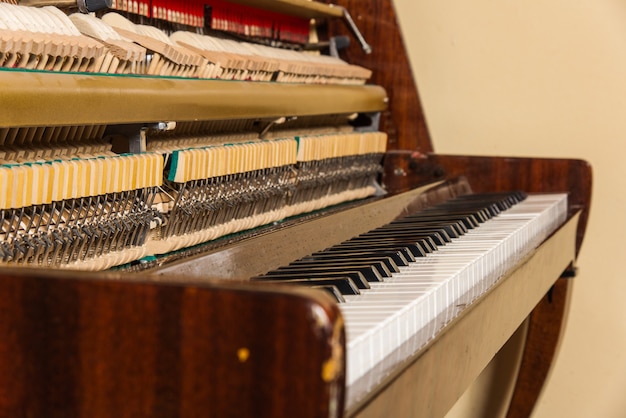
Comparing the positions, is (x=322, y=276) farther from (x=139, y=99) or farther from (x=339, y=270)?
(x=139, y=99)

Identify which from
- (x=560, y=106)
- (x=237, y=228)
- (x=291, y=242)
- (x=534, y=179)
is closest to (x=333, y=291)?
(x=291, y=242)

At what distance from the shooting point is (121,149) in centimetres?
191

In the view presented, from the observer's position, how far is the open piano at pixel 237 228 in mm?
976

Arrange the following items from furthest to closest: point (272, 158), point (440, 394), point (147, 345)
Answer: point (272, 158) → point (440, 394) → point (147, 345)

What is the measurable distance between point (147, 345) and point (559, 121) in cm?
291

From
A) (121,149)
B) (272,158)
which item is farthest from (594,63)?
(121,149)

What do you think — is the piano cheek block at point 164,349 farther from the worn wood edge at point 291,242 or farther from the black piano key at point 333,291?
the black piano key at point 333,291

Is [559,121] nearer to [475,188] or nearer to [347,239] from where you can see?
[475,188]

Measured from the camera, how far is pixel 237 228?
2236mm

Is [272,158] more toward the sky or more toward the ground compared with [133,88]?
more toward the ground

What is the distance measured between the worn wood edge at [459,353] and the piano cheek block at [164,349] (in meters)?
0.14

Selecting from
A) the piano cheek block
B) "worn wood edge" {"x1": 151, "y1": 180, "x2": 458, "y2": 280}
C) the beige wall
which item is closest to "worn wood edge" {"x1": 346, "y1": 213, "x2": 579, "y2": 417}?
the piano cheek block

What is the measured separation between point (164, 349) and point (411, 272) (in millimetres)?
807

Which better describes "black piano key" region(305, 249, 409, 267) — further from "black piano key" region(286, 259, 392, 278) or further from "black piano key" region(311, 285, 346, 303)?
"black piano key" region(311, 285, 346, 303)
